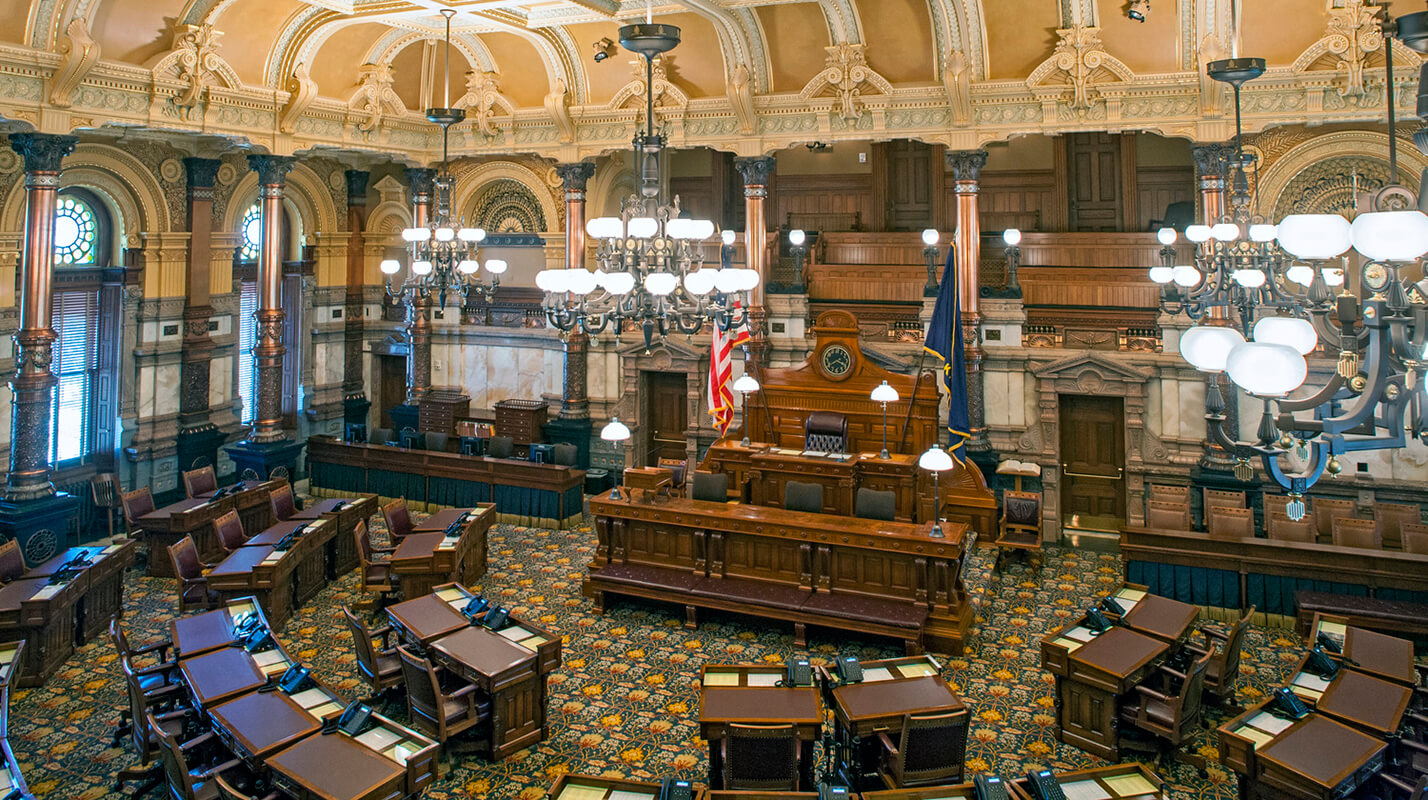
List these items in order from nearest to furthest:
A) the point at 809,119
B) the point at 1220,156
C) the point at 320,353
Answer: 1. the point at 1220,156
2. the point at 809,119
3. the point at 320,353

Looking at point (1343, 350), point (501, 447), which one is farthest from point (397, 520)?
point (1343, 350)

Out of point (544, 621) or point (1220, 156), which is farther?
point (1220, 156)

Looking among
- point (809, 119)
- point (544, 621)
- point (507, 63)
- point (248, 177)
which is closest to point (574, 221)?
point (507, 63)

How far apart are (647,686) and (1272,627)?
691 cm

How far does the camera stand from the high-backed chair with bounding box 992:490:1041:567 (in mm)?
12738

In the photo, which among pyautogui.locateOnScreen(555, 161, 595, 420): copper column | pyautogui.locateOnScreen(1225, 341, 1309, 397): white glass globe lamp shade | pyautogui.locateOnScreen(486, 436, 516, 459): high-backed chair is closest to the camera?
pyautogui.locateOnScreen(1225, 341, 1309, 397): white glass globe lamp shade

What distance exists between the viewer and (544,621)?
1076 cm

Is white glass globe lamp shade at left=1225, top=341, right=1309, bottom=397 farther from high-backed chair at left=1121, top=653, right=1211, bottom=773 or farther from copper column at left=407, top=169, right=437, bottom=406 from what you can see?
copper column at left=407, top=169, right=437, bottom=406

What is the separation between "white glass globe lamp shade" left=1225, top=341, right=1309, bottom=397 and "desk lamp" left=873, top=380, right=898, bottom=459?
25.6ft

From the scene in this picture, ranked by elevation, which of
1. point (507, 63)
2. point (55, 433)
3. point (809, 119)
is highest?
point (507, 63)

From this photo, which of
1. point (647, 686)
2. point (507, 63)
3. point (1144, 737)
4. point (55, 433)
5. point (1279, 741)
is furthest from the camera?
point (507, 63)

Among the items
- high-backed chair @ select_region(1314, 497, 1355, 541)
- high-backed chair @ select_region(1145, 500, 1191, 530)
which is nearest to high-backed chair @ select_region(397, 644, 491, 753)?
high-backed chair @ select_region(1145, 500, 1191, 530)

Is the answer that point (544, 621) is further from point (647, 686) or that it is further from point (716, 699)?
point (716, 699)

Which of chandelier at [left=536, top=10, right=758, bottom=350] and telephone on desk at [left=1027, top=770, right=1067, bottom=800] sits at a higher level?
chandelier at [left=536, top=10, right=758, bottom=350]
